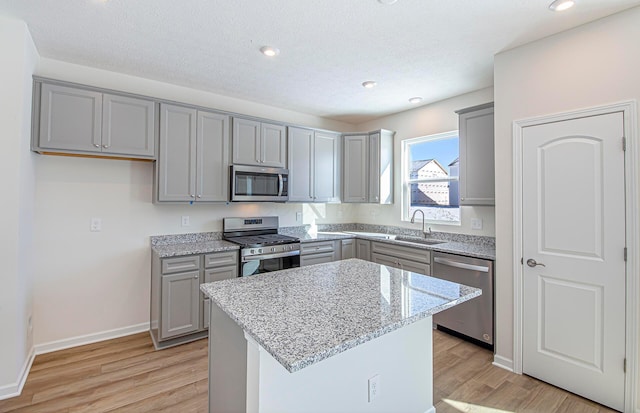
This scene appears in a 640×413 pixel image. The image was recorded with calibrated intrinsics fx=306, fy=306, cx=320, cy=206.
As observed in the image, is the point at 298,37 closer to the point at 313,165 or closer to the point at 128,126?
the point at 128,126

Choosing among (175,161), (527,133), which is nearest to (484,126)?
(527,133)

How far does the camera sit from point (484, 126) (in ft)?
9.82

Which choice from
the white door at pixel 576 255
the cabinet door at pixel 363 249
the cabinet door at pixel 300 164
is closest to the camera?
the white door at pixel 576 255

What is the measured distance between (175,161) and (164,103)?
22.3 inches

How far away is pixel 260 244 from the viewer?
3320mm

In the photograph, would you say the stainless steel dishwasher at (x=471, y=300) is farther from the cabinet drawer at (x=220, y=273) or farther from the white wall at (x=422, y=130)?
the cabinet drawer at (x=220, y=273)

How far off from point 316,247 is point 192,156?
1.77 meters

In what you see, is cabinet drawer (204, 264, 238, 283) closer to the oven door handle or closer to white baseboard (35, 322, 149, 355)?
the oven door handle

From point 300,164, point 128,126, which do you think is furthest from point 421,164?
point 128,126

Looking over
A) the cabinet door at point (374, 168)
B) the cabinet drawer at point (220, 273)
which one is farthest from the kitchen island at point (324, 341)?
the cabinet door at point (374, 168)

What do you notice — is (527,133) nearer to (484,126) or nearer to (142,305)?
(484,126)

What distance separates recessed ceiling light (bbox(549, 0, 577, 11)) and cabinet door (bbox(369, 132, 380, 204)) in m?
2.41

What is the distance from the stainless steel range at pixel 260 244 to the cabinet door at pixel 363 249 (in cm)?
94

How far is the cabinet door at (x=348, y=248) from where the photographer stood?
13.4 ft
